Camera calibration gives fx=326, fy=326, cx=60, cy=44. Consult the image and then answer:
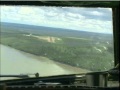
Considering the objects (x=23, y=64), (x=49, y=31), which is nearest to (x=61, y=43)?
(x=49, y=31)

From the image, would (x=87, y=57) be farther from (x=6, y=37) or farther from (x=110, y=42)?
(x=6, y=37)

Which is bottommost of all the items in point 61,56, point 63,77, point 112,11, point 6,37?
point 63,77

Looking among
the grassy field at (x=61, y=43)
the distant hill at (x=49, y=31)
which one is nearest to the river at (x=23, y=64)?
the grassy field at (x=61, y=43)

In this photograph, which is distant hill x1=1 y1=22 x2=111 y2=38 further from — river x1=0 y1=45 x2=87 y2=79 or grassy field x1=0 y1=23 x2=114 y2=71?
river x1=0 y1=45 x2=87 y2=79

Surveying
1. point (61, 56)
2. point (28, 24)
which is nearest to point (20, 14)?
point (28, 24)

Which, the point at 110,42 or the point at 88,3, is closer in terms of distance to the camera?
the point at 88,3

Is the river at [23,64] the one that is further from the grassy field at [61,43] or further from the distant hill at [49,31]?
the distant hill at [49,31]

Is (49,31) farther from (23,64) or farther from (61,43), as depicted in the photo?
(23,64)
